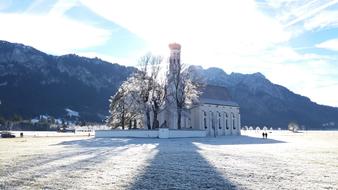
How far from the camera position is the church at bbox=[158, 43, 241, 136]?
80.6 meters

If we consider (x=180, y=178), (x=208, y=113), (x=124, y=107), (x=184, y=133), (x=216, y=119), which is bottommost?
(x=180, y=178)

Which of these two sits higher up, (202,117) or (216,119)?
(202,117)

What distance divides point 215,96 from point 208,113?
333 inches

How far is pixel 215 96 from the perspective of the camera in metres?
94.9

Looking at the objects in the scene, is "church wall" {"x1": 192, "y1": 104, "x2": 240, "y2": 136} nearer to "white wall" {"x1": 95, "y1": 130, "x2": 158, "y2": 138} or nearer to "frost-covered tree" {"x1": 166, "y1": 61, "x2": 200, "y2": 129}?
"frost-covered tree" {"x1": 166, "y1": 61, "x2": 200, "y2": 129}

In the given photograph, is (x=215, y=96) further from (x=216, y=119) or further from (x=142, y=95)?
(x=142, y=95)

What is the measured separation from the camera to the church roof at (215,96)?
89.5m

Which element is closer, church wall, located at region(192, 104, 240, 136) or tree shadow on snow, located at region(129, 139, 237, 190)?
Answer: tree shadow on snow, located at region(129, 139, 237, 190)

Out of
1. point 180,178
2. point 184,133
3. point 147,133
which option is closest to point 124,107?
point 147,133

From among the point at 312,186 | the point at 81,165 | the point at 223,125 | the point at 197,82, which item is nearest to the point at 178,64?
the point at 197,82

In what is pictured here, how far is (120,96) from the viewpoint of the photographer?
2940 inches

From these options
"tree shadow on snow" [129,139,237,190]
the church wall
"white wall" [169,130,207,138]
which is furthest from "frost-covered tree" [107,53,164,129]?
"tree shadow on snow" [129,139,237,190]

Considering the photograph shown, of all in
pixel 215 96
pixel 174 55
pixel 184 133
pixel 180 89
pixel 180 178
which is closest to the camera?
pixel 180 178

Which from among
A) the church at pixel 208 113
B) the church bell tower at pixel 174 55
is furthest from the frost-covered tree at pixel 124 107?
the church bell tower at pixel 174 55
